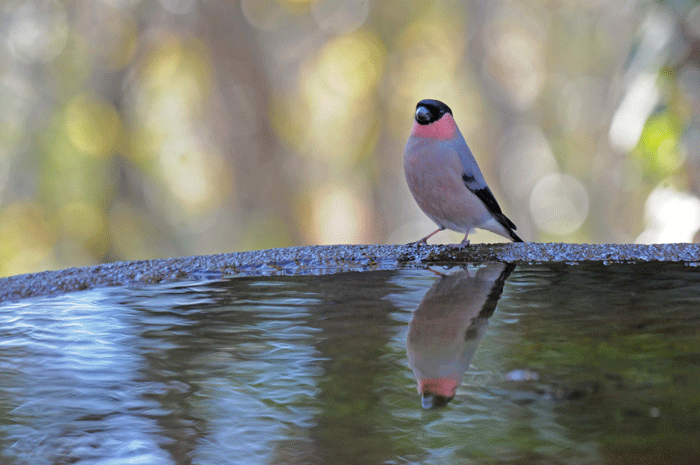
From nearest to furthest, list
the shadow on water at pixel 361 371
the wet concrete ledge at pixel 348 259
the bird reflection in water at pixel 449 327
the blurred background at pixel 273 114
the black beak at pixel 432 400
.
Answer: the shadow on water at pixel 361 371 → the black beak at pixel 432 400 → the bird reflection in water at pixel 449 327 → the wet concrete ledge at pixel 348 259 → the blurred background at pixel 273 114

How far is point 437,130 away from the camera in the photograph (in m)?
3.46

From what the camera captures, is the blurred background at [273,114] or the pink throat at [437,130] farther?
the blurred background at [273,114]

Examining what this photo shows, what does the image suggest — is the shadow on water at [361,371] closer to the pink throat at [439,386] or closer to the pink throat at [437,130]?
the pink throat at [439,386]

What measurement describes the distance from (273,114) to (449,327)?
6736 millimetres

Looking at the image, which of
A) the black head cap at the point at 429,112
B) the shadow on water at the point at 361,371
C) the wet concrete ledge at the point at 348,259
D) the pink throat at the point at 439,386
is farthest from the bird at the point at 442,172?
the pink throat at the point at 439,386

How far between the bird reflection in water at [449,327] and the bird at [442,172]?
65 centimetres

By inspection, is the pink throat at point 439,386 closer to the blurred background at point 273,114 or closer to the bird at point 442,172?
the bird at point 442,172

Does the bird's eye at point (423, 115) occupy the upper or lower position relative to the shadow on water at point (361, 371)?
upper

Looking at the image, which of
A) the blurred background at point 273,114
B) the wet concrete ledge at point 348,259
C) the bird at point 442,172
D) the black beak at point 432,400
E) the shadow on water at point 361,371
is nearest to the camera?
the shadow on water at point 361,371

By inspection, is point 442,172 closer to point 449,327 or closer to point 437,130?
point 437,130

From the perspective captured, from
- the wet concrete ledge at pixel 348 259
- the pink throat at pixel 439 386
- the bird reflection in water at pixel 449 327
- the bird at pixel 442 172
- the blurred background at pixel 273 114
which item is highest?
the blurred background at pixel 273 114

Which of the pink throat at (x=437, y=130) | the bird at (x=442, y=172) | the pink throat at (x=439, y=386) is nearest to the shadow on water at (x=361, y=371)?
the pink throat at (x=439, y=386)

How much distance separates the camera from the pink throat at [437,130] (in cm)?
345

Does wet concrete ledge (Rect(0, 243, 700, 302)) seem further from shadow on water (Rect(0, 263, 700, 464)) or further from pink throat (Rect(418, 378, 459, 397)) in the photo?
pink throat (Rect(418, 378, 459, 397))
